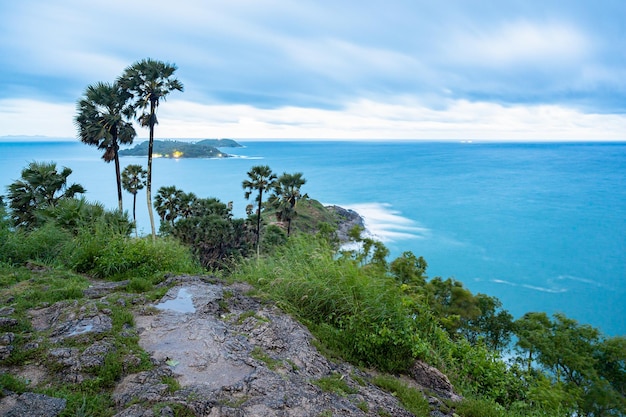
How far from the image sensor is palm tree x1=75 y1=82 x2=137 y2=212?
2053 centimetres

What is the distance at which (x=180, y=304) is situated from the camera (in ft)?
16.3

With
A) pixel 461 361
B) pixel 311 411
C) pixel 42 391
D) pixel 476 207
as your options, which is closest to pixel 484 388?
pixel 461 361

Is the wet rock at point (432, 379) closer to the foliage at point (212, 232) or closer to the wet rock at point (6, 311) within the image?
the wet rock at point (6, 311)

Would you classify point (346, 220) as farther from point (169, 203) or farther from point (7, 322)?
point (7, 322)

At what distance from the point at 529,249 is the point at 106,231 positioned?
279 feet

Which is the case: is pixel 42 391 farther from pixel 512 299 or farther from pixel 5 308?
pixel 512 299

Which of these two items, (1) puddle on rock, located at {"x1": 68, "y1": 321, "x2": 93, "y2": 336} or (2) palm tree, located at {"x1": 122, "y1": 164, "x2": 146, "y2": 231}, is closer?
(1) puddle on rock, located at {"x1": 68, "y1": 321, "x2": 93, "y2": 336}

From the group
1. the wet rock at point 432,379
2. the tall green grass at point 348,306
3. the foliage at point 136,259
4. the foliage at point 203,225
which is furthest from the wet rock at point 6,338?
the foliage at point 203,225

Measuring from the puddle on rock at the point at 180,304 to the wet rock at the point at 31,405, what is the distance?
1991mm

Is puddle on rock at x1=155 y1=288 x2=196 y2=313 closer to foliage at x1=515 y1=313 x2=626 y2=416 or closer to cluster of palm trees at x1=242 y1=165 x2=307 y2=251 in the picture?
foliage at x1=515 y1=313 x2=626 y2=416

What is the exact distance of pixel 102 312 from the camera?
4.34m

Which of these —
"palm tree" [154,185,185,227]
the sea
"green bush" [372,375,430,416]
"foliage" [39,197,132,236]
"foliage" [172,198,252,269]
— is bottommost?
the sea

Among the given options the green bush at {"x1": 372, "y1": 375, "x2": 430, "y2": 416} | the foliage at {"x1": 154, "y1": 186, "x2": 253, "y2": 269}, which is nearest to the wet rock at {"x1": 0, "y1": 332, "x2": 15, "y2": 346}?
the green bush at {"x1": 372, "y1": 375, "x2": 430, "y2": 416}

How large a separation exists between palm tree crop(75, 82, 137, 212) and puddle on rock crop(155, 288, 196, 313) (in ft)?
58.4
